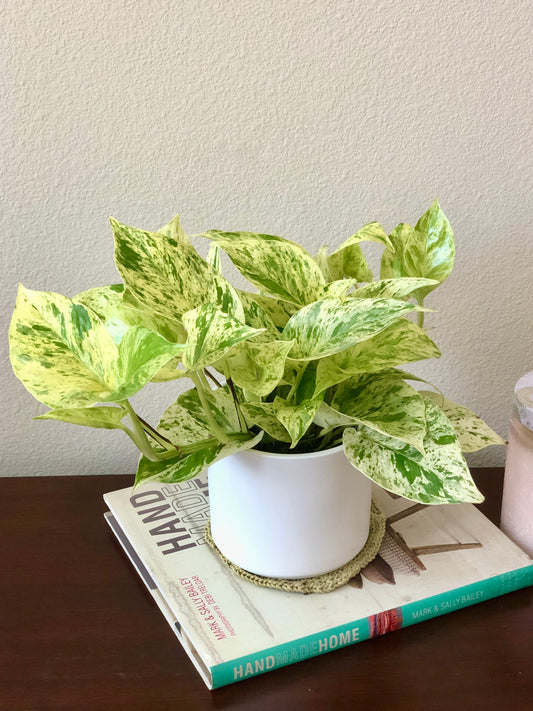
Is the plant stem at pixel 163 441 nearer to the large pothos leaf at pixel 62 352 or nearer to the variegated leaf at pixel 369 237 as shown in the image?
the large pothos leaf at pixel 62 352

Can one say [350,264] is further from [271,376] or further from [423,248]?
[271,376]

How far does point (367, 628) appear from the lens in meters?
0.56

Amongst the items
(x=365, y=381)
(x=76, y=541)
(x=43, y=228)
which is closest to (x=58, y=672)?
(x=76, y=541)

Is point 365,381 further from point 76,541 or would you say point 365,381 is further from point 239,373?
point 76,541

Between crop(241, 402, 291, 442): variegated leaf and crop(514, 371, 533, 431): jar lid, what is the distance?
0.19 m

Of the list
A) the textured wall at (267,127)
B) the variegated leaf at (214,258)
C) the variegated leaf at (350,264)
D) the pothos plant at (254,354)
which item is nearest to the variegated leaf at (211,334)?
the pothos plant at (254,354)

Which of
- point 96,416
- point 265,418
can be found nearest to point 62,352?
point 96,416

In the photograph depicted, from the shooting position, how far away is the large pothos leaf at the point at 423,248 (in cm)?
59

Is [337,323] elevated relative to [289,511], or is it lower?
elevated

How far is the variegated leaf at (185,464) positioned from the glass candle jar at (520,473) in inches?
8.9

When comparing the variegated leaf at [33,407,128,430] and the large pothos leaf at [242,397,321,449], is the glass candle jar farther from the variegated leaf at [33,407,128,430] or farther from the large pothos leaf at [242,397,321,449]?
the variegated leaf at [33,407,128,430]

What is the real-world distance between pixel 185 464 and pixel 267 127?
352 millimetres

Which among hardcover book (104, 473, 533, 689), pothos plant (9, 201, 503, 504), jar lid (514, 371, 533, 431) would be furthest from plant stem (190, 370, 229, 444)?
jar lid (514, 371, 533, 431)

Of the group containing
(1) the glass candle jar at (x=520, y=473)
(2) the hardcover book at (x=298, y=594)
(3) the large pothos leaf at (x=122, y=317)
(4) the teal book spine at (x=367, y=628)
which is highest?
(3) the large pothos leaf at (x=122, y=317)
